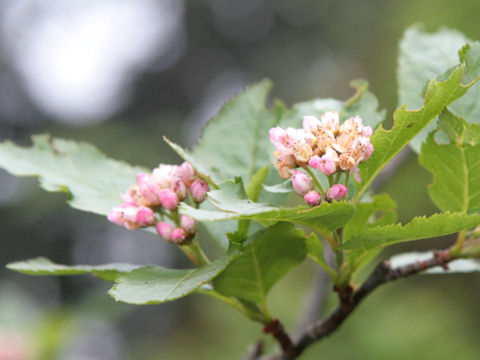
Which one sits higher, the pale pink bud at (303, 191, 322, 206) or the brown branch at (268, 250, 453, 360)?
the pale pink bud at (303, 191, 322, 206)

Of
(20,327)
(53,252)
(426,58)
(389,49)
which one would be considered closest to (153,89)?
(53,252)

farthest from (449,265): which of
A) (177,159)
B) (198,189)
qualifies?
(177,159)

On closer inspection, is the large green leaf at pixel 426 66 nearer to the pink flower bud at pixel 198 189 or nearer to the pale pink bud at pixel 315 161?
the pale pink bud at pixel 315 161

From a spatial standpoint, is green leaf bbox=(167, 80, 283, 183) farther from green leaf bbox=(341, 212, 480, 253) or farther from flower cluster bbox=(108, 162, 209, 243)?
green leaf bbox=(341, 212, 480, 253)

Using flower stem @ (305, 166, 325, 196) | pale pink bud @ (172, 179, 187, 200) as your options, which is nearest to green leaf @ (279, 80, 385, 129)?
flower stem @ (305, 166, 325, 196)

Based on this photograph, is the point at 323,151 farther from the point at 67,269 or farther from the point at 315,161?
the point at 67,269

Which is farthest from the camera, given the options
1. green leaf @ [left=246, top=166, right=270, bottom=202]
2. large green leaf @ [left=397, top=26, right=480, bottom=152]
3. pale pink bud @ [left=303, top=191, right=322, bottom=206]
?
large green leaf @ [left=397, top=26, right=480, bottom=152]
